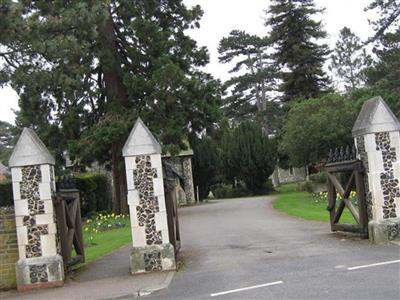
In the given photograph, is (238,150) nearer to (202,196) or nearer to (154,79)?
(202,196)

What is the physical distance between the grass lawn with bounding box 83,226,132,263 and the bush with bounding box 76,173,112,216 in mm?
10173

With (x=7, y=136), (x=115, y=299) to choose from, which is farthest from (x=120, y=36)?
(x=7, y=136)

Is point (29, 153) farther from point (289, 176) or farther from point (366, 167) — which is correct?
point (289, 176)

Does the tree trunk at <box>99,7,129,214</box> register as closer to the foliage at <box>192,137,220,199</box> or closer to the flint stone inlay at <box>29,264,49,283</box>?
the flint stone inlay at <box>29,264,49,283</box>

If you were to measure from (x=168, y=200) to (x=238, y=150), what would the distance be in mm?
39678

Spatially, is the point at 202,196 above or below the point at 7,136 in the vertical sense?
below

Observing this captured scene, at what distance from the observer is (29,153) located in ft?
39.9

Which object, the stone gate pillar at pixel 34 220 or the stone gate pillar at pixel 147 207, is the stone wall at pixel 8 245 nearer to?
the stone gate pillar at pixel 34 220

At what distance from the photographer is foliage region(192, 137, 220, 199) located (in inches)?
2222

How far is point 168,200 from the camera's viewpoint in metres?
14.7

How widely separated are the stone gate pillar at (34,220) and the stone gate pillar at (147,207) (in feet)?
5.36

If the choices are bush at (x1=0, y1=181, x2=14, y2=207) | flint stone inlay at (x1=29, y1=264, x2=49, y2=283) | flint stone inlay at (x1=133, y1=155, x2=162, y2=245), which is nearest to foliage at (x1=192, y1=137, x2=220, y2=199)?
bush at (x1=0, y1=181, x2=14, y2=207)

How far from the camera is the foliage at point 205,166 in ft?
185

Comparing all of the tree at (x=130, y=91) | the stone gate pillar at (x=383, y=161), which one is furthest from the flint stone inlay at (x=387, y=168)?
A: the tree at (x=130, y=91)
